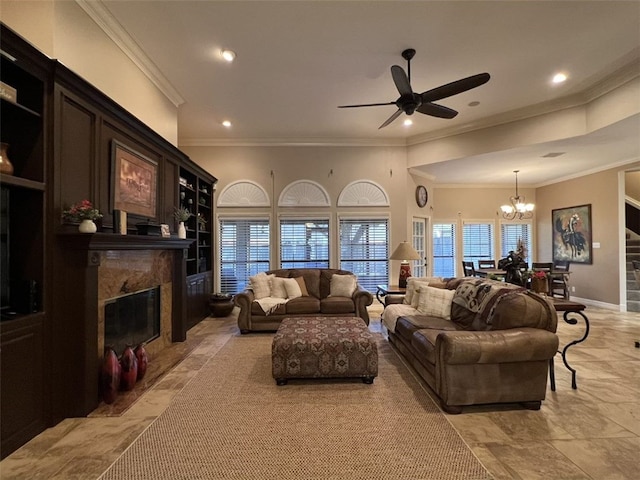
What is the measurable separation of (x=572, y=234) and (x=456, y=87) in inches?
248

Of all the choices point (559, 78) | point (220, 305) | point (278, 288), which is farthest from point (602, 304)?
point (220, 305)

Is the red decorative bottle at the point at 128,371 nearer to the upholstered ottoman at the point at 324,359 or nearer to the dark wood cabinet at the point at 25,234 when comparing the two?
the dark wood cabinet at the point at 25,234

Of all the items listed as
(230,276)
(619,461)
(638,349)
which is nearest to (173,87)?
(230,276)

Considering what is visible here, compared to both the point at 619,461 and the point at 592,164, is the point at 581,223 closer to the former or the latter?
the point at 592,164

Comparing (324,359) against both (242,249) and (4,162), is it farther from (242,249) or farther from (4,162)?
(242,249)

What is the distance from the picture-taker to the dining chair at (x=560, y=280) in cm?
604

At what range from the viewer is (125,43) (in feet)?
10.9

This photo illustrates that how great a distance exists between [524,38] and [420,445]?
4.07 meters

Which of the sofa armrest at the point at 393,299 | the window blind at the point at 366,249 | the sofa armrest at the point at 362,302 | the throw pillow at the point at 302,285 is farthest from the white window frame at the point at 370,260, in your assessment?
the sofa armrest at the point at 393,299

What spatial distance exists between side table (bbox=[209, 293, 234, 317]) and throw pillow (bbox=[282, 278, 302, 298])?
4.56 ft

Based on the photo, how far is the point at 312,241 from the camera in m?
6.54

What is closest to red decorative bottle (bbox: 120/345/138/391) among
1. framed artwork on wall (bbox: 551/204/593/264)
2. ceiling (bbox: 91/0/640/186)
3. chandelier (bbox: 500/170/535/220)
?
ceiling (bbox: 91/0/640/186)

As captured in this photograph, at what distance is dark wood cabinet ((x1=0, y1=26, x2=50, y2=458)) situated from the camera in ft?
6.81

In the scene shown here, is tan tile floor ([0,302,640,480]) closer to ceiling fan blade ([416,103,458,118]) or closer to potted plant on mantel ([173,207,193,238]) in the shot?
potted plant on mantel ([173,207,193,238])
